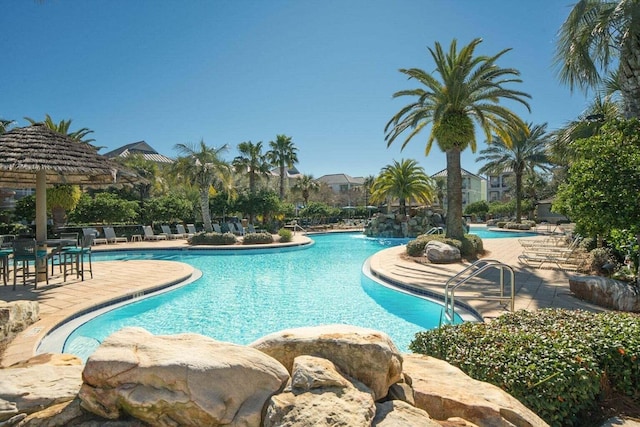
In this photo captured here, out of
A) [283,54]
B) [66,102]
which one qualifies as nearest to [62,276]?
[283,54]

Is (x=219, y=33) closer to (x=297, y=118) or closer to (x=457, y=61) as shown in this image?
(x=457, y=61)

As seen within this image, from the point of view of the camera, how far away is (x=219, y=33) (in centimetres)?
1297

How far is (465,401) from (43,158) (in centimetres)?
974

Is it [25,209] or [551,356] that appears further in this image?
[25,209]

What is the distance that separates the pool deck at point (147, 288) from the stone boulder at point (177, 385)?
3263 mm

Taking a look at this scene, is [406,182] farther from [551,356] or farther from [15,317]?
[15,317]

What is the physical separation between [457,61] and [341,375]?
48.5 ft

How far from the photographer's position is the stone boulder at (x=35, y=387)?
2.04 m

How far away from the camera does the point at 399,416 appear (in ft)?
6.81


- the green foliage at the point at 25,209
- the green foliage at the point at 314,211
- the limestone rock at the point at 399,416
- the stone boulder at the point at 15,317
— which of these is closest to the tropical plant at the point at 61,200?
the green foliage at the point at 25,209

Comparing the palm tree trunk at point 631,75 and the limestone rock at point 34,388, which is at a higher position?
the palm tree trunk at point 631,75

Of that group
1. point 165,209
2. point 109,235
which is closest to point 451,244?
point 109,235

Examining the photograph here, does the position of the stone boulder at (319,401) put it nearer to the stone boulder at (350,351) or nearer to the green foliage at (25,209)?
the stone boulder at (350,351)

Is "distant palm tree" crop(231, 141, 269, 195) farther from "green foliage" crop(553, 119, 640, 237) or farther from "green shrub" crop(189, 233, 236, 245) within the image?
"green foliage" crop(553, 119, 640, 237)
